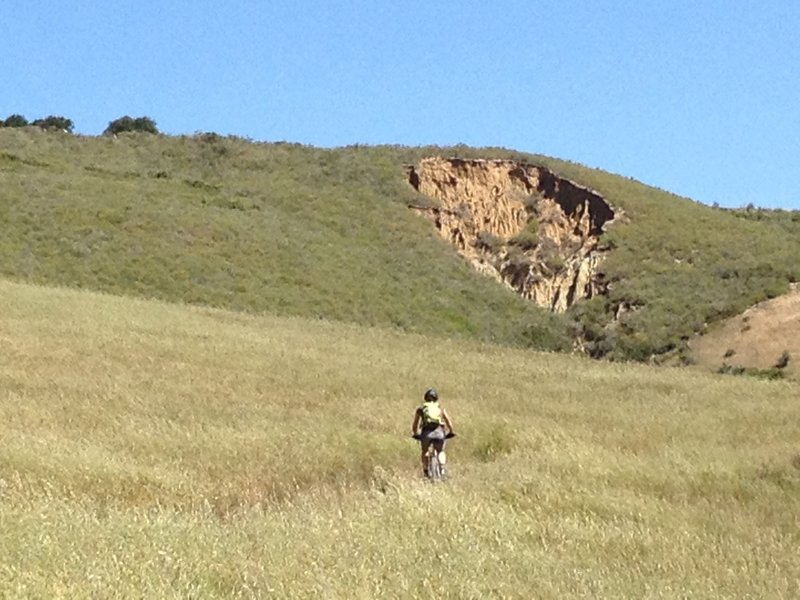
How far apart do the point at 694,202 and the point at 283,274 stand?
33.3 metres

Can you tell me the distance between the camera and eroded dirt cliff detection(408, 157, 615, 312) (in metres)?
57.0

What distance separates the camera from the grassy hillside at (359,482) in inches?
262

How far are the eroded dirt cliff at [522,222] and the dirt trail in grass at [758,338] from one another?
11658 mm

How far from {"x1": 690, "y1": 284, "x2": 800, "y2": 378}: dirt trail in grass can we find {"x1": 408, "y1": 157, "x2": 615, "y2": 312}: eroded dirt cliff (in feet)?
38.2


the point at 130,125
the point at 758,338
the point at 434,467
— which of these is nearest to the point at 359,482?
the point at 434,467

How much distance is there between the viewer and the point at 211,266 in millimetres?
44281

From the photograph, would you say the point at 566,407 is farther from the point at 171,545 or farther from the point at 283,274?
the point at 283,274

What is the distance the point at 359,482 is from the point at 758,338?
32.4m

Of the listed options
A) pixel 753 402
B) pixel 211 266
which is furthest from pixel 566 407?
pixel 211 266

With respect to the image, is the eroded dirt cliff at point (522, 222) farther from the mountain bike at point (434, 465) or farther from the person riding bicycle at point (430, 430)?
the mountain bike at point (434, 465)

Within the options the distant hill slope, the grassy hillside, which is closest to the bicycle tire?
the grassy hillside

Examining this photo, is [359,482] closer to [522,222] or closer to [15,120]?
[522,222]

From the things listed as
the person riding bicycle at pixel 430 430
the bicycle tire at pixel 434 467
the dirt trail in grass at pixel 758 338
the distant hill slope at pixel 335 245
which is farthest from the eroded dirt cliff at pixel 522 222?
the bicycle tire at pixel 434 467

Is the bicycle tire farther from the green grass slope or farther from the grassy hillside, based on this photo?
the green grass slope
